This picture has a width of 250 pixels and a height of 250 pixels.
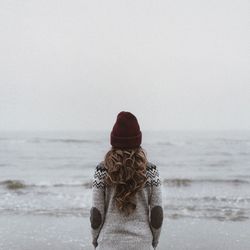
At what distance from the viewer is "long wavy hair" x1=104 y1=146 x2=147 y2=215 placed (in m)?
2.65

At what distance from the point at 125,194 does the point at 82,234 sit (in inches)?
192

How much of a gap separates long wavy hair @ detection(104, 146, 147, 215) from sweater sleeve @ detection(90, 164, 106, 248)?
0.04 meters

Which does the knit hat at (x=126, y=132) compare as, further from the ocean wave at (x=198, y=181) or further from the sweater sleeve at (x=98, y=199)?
the ocean wave at (x=198, y=181)

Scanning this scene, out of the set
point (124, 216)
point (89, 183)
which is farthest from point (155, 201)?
point (89, 183)

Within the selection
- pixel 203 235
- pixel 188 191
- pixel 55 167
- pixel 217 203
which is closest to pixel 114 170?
pixel 203 235

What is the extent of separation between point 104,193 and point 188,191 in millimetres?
10411

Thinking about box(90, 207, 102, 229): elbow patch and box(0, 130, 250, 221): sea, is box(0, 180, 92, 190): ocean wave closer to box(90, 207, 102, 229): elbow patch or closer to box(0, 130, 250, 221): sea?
box(0, 130, 250, 221): sea

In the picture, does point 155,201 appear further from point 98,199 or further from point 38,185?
point 38,185

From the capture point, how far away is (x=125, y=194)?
267 cm

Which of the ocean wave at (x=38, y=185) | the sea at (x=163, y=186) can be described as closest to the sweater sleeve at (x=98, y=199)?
the sea at (x=163, y=186)

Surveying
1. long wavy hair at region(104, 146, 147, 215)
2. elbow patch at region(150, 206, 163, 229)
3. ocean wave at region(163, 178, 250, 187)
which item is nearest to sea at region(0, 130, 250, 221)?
ocean wave at region(163, 178, 250, 187)

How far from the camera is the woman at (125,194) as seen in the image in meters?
2.67

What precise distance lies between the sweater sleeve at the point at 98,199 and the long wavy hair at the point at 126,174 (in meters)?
0.04

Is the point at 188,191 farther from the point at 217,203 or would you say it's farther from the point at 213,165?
the point at 213,165
